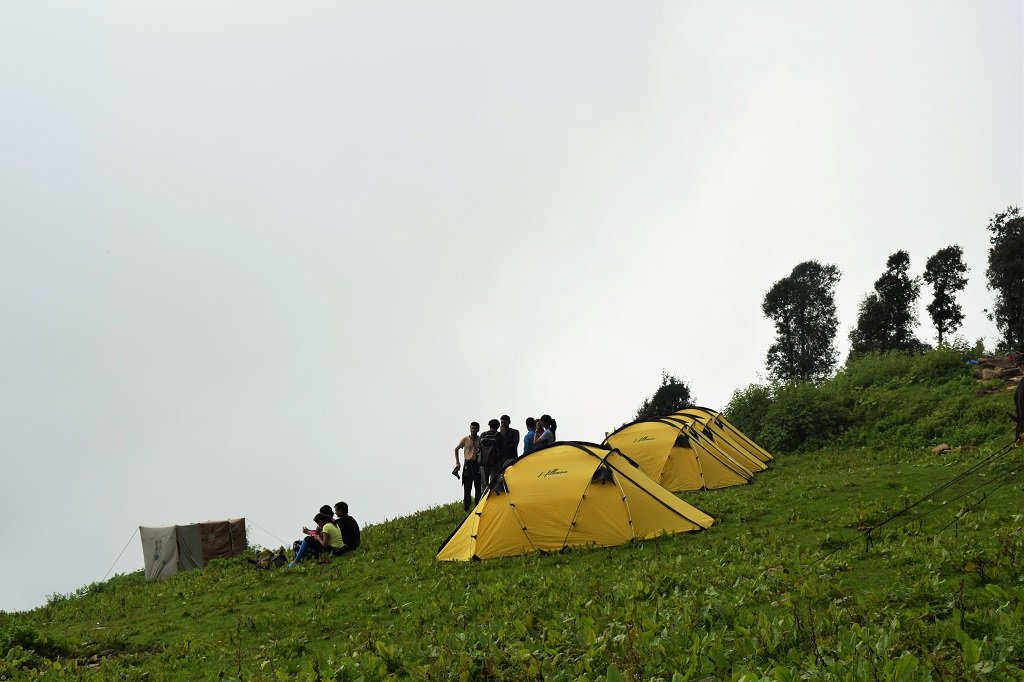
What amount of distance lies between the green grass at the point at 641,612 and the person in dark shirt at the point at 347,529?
118 cm

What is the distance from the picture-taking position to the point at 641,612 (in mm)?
7660

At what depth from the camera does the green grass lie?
584 centimetres

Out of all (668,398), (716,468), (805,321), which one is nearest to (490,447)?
(716,468)

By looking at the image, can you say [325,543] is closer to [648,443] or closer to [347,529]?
[347,529]

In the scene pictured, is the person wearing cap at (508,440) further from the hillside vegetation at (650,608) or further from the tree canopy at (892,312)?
the tree canopy at (892,312)

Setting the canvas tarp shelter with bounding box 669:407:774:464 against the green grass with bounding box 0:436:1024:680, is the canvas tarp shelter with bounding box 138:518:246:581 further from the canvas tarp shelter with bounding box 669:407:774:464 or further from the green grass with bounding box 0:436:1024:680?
the canvas tarp shelter with bounding box 669:407:774:464

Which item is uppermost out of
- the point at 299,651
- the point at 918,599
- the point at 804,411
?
the point at 804,411

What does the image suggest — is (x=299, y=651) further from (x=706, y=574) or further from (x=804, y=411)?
(x=804, y=411)

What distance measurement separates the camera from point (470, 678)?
6594 mm

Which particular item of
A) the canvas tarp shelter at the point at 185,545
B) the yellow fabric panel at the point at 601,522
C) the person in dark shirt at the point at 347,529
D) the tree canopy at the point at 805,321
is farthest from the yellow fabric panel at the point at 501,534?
the tree canopy at the point at 805,321

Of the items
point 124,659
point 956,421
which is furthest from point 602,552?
point 956,421

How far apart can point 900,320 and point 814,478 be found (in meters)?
45.5

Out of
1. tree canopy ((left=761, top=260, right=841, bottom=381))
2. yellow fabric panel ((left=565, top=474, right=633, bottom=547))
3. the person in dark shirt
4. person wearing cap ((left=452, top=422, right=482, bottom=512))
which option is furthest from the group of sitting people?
tree canopy ((left=761, top=260, right=841, bottom=381))

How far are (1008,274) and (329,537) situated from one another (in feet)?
163
